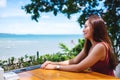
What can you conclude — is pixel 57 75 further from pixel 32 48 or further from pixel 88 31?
pixel 32 48

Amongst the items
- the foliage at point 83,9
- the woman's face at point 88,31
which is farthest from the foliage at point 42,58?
the woman's face at point 88,31

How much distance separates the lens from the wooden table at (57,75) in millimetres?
1784

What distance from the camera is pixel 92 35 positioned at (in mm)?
2238

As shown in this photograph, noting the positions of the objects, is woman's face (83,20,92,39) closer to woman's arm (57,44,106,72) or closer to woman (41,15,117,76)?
woman (41,15,117,76)

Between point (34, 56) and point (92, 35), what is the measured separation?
388cm

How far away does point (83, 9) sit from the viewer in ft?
17.5

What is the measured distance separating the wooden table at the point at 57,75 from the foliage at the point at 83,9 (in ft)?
10.5

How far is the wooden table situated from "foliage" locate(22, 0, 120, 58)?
320cm

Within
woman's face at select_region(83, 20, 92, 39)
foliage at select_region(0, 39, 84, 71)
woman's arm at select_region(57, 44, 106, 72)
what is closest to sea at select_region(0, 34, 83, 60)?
foliage at select_region(0, 39, 84, 71)

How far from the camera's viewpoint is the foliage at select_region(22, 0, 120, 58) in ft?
16.9

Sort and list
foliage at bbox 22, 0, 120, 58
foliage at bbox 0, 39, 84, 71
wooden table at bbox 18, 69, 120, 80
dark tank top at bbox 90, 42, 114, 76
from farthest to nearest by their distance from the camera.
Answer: foliage at bbox 0, 39, 84, 71 → foliage at bbox 22, 0, 120, 58 → dark tank top at bbox 90, 42, 114, 76 → wooden table at bbox 18, 69, 120, 80

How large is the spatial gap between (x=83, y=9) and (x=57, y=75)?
143 inches

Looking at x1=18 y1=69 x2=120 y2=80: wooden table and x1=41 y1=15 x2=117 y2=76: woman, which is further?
x1=41 y1=15 x2=117 y2=76: woman

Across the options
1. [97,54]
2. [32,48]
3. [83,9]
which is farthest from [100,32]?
[32,48]
